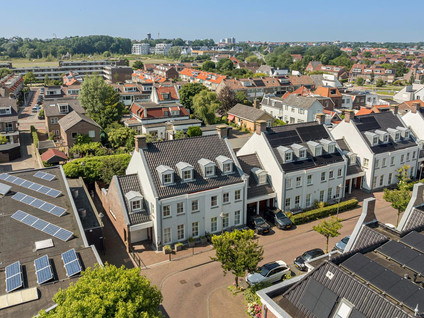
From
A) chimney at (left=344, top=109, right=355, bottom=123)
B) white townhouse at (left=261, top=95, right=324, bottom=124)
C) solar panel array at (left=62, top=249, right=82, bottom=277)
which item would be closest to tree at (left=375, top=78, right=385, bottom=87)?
white townhouse at (left=261, top=95, right=324, bottom=124)

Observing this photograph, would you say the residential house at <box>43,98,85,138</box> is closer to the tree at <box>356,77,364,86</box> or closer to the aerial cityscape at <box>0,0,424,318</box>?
the aerial cityscape at <box>0,0,424,318</box>

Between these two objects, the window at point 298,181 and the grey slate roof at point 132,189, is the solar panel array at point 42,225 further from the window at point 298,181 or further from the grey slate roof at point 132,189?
the window at point 298,181

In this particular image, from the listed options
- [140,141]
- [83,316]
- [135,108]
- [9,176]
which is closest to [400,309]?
[83,316]

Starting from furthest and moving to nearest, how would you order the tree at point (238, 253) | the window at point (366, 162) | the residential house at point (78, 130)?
the residential house at point (78, 130) < the window at point (366, 162) < the tree at point (238, 253)

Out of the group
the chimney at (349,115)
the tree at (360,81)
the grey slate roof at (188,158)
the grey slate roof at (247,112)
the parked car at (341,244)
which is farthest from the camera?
the tree at (360,81)

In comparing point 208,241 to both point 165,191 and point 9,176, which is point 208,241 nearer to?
point 165,191

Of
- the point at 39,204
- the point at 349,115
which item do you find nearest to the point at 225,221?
the point at 39,204

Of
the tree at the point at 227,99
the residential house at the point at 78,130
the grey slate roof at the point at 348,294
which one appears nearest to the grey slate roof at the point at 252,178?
the grey slate roof at the point at 348,294
